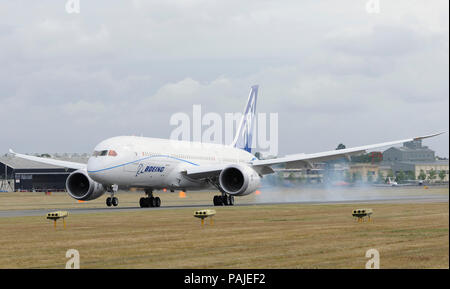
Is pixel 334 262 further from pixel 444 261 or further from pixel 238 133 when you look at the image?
pixel 238 133

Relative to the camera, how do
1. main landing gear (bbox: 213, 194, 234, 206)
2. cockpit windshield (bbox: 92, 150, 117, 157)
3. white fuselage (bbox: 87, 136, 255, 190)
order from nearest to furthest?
white fuselage (bbox: 87, 136, 255, 190) < cockpit windshield (bbox: 92, 150, 117, 157) < main landing gear (bbox: 213, 194, 234, 206)

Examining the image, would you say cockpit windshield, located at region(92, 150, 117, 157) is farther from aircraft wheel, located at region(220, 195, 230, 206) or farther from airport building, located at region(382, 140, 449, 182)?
airport building, located at region(382, 140, 449, 182)

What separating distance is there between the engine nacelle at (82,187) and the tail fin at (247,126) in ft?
54.4

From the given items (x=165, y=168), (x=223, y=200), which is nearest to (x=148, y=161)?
(x=165, y=168)

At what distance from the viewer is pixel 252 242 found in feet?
80.0

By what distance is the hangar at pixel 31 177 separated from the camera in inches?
5039

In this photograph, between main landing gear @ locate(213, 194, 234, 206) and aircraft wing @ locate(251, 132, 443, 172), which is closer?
main landing gear @ locate(213, 194, 234, 206)

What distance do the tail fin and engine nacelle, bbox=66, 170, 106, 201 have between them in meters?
16.6

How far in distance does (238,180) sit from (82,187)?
11.0 meters

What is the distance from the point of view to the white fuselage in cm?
4734

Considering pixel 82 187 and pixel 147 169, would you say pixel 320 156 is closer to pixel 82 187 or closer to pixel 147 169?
pixel 147 169

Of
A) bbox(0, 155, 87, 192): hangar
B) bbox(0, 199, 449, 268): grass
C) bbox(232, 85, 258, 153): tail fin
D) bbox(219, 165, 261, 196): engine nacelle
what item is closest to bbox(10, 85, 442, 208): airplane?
bbox(219, 165, 261, 196): engine nacelle
